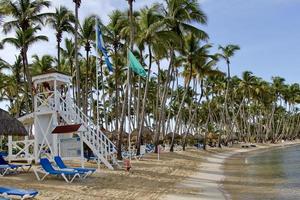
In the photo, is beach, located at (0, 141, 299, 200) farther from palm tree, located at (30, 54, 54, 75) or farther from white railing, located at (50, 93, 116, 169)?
palm tree, located at (30, 54, 54, 75)

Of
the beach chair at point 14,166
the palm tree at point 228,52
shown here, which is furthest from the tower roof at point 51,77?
the palm tree at point 228,52

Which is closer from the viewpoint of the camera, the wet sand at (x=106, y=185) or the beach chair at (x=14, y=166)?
the wet sand at (x=106, y=185)

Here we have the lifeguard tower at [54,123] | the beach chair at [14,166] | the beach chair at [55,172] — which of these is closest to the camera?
the beach chair at [55,172]

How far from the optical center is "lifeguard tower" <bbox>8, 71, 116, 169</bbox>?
1942cm

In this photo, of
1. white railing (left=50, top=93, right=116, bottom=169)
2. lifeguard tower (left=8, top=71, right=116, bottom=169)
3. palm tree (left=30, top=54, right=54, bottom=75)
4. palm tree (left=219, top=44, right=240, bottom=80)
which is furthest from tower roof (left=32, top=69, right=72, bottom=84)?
palm tree (left=219, top=44, right=240, bottom=80)

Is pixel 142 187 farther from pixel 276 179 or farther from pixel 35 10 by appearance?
pixel 35 10

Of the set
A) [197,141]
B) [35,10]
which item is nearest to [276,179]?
[35,10]

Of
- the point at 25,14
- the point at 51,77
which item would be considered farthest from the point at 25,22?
the point at 51,77

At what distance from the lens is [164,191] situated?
14.9 m

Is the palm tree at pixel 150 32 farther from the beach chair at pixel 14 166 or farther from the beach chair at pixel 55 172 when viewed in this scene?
the beach chair at pixel 55 172

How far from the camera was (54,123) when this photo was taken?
20.4m

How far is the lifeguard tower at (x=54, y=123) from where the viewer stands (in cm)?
1942

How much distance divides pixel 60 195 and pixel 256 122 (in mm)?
88523

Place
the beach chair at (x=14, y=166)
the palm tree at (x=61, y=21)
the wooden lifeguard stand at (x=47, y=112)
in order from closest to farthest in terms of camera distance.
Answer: the beach chair at (x=14, y=166) → the wooden lifeguard stand at (x=47, y=112) → the palm tree at (x=61, y=21)
